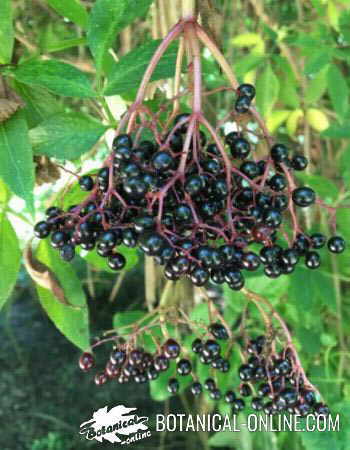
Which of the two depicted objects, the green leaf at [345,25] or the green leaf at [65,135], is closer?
the green leaf at [65,135]

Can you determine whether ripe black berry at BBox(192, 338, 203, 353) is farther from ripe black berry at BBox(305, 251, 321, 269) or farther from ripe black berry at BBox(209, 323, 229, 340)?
ripe black berry at BBox(305, 251, 321, 269)

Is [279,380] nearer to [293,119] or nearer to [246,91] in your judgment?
[246,91]

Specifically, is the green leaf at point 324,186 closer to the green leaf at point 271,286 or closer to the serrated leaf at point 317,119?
the green leaf at point 271,286

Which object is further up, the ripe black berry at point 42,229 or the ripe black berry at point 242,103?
the ripe black berry at point 242,103

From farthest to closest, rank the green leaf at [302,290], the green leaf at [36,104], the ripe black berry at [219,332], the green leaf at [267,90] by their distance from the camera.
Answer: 1. the green leaf at [267,90]
2. the green leaf at [302,290]
3. the ripe black berry at [219,332]
4. the green leaf at [36,104]

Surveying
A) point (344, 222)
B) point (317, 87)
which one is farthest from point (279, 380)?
point (317, 87)

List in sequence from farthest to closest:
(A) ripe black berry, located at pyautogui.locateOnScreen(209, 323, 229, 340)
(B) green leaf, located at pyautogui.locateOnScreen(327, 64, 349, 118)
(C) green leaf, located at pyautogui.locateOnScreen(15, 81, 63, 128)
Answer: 1. (B) green leaf, located at pyautogui.locateOnScreen(327, 64, 349, 118)
2. (A) ripe black berry, located at pyautogui.locateOnScreen(209, 323, 229, 340)
3. (C) green leaf, located at pyautogui.locateOnScreen(15, 81, 63, 128)

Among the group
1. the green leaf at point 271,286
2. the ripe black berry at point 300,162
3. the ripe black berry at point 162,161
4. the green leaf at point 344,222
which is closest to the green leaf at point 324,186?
the green leaf at point 344,222

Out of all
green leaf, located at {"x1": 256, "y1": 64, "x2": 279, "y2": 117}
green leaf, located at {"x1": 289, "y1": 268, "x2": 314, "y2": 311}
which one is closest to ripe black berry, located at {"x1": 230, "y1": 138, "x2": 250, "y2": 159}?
green leaf, located at {"x1": 289, "y1": 268, "x2": 314, "y2": 311}
